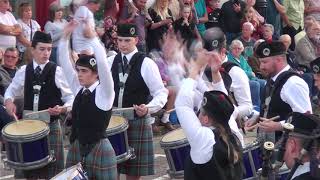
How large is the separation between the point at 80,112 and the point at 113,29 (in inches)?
195

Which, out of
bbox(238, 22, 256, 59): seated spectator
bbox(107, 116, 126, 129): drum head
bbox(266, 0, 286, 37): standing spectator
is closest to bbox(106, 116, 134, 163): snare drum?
bbox(107, 116, 126, 129): drum head

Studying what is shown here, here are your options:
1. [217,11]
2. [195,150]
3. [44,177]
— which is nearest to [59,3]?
[217,11]

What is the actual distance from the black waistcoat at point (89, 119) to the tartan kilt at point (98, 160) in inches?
3.0

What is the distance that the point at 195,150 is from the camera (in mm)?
4574

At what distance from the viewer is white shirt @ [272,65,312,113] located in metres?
5.77

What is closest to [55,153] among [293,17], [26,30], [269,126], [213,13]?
[269,126]

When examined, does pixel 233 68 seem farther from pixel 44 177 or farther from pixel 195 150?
pixel 195 150

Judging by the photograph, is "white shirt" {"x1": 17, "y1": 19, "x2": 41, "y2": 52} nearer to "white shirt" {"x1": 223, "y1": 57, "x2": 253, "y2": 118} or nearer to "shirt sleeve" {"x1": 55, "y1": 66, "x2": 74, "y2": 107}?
"shirt sleeve" {"x1": 55, "y1": 66, "x2": 74, "y2": 107}

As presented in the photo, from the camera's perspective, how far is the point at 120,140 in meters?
6.59

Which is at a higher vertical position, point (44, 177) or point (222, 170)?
point (222, 170)

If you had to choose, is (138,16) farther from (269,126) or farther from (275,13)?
(269,126)

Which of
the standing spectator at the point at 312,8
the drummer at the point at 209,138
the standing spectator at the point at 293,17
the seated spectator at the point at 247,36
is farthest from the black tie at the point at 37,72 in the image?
the standing spectator at the point at 312,8

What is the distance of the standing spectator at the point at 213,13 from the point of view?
12516 millimetres

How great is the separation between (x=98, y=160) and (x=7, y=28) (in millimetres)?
4437
